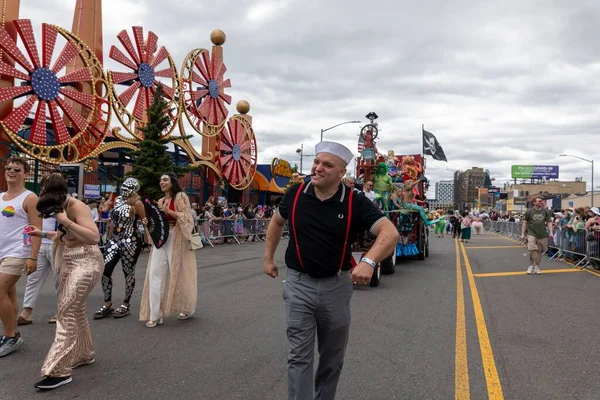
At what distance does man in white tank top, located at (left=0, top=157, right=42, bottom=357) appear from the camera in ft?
14.6

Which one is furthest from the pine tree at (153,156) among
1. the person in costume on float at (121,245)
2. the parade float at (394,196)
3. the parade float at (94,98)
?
the person in costume on float at (121,245)

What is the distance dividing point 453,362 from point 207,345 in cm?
257

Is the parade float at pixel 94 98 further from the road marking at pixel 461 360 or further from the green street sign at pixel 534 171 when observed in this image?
the green street sign at pixel 534 171

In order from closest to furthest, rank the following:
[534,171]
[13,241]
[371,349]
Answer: [13,241] < [371,349] < [534,171]

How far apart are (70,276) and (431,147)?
26893 millimetres

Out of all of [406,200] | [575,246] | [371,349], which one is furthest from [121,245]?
[575,246]

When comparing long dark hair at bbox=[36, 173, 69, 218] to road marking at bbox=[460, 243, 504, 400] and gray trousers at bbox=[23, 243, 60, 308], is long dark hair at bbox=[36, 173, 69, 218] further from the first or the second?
road marking at bbox=[460, 243, 504, 400]

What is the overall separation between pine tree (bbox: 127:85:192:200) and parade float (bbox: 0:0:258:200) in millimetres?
914

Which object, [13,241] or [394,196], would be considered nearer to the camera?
[13,241]

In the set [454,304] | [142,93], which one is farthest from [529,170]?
[454,304]

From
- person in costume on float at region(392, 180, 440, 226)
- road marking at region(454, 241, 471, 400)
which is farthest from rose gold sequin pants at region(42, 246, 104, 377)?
person in costume on float at region(392, 180, 440, 226)

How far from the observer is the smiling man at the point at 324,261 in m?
2.90

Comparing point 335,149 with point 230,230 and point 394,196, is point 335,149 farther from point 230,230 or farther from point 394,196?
point 230,230

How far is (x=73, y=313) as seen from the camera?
13.2 ft
